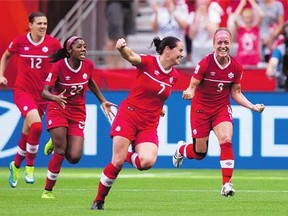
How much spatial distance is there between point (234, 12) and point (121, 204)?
34.4ft

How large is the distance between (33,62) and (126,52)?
4.68 m

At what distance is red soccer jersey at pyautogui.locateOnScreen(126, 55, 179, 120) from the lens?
1338cm

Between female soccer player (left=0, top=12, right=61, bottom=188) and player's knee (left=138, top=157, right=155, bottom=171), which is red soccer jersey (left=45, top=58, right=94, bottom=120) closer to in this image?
female soccer player (left=0, top=12, right=61, bottom=188)

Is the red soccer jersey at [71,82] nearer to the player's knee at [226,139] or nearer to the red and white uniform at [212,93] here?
the red and white uniform at [212,93]

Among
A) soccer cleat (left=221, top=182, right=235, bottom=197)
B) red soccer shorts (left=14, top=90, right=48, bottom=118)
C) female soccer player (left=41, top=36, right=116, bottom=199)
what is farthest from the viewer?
red soccer shorts (left=14, top=90, right=48, bottom=118)

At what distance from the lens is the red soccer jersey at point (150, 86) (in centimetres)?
1338

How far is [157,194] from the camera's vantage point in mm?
15688

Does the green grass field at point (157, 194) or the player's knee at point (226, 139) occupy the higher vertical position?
the player's knee at point (226, 139)

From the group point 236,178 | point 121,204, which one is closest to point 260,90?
point 236,178

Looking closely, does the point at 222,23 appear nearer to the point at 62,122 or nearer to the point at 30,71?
the point at 30,71

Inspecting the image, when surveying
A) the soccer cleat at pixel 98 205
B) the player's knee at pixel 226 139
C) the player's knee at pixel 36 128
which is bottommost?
the player's knee at pixel 36 128

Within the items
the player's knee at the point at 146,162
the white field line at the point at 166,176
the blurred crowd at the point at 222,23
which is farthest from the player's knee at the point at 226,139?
the blurred crowd at the point at 222,23

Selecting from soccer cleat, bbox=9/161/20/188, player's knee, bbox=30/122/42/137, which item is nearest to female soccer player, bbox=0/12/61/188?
soccer cleat, bbox=9/161/20/188

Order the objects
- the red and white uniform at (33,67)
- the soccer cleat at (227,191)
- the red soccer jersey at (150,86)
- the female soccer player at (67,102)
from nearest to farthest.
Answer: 1. the red soccer jersey at (150,86)
2. the soccer cleat at (227,191)
3. the female soccer player at (67,102)
4. the red and white uniform at (33,67)
